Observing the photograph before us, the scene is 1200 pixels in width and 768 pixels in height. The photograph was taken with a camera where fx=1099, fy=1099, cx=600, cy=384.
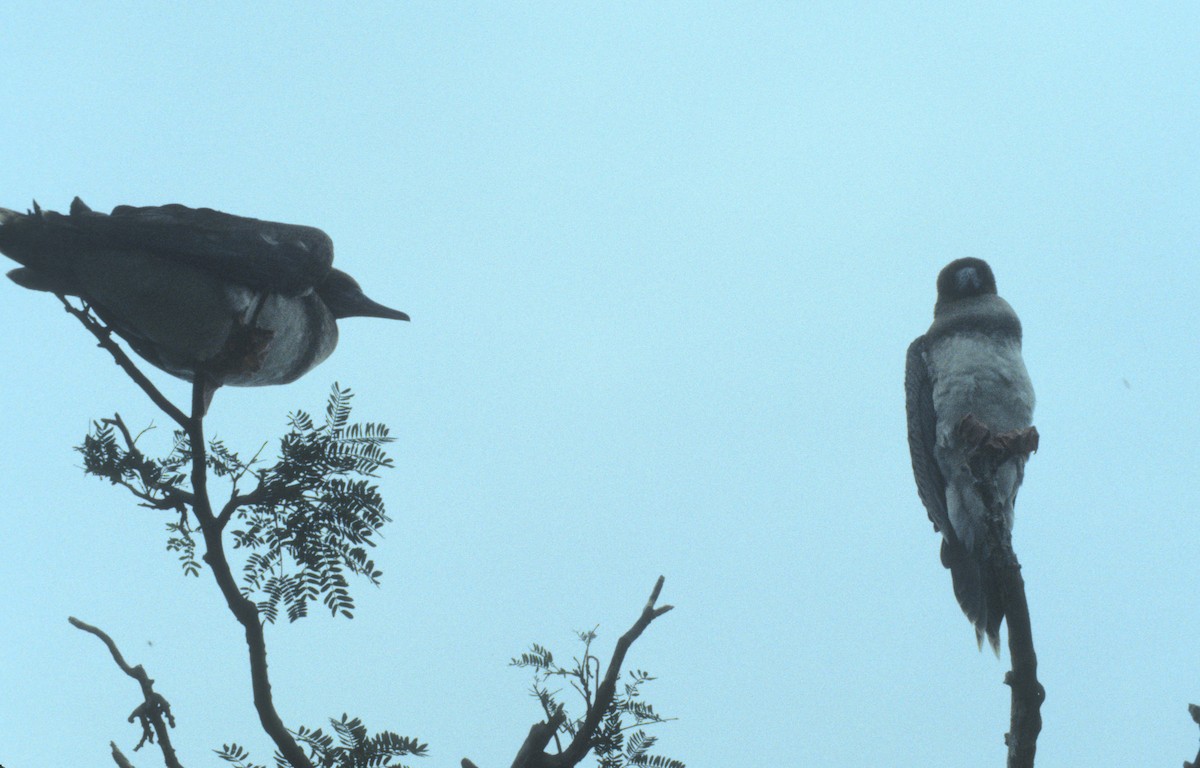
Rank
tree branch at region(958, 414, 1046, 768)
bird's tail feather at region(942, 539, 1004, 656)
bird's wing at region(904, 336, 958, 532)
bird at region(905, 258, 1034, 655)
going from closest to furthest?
tree branch at region(958, 414, 1046, 768) → bird's tail feather at region(942, 539, 1004, 656) → bird at region(905, 258, 1034, 655) → bird's wing at region(904, 336, 958, 532)

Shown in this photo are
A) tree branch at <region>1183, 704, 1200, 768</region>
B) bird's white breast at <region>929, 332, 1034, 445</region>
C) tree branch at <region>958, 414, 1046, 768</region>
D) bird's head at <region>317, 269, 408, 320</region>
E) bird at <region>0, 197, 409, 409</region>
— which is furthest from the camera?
bird's white breast at <region>929, 332, 1034, 445</region>

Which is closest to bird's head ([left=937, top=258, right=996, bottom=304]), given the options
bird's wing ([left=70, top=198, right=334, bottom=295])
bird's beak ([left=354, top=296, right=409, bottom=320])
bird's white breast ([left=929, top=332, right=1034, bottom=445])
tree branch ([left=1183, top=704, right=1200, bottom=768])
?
bird's white breast ([left=929, top=332, right=1034, bottom=445])

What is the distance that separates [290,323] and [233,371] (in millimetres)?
691

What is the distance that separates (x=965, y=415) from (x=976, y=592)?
1060 millimetres

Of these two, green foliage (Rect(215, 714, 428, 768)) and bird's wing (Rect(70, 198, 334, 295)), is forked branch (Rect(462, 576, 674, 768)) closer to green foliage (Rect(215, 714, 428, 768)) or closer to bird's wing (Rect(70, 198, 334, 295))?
green foliage (Rect(215, 714, 428, 768))

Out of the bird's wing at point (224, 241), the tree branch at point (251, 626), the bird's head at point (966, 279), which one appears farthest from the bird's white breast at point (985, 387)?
the tree branch at point (251, 626)

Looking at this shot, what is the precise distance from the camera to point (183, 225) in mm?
5062

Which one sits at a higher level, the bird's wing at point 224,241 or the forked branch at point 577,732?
the bird's wing at point 224,241

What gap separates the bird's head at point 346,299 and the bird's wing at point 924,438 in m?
3.30

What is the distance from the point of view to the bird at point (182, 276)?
4824 millimetres

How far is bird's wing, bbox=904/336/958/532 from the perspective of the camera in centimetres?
670

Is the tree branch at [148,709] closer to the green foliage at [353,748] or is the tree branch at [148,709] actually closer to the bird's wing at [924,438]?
the green foliage at [353,748]

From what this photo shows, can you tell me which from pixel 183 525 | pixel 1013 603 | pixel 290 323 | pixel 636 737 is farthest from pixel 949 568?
pixel 183 525

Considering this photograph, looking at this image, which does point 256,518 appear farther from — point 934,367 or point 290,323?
point 934,367
